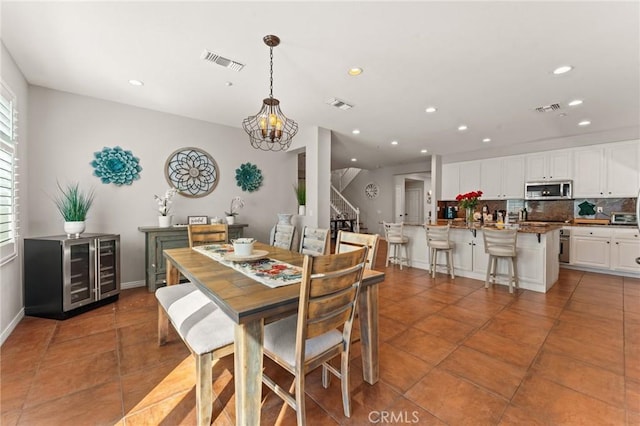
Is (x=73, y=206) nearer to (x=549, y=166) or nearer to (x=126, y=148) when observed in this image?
(x=126, y=148)

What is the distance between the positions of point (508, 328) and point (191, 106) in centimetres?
478

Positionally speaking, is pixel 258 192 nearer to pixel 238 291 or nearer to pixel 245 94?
pixel 245 94

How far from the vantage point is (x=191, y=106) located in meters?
3.85

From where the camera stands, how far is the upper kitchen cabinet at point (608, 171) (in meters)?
4.68

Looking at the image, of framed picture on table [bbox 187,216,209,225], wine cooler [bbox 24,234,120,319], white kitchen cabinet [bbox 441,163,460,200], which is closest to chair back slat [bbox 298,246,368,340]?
wine cooler [bbox 24,234,120,319]

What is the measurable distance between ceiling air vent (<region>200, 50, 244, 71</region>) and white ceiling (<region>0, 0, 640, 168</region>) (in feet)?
0.18

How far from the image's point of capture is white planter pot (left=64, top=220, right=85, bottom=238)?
302cm

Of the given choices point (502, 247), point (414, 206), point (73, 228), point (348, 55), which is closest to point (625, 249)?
point (502, 247)

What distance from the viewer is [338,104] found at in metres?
3.73

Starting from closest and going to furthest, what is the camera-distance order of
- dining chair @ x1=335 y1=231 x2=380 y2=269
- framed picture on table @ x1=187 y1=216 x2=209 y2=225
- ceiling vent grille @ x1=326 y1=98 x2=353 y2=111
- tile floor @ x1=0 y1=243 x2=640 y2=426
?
tile floor @ x1=0 y1=243 x2=640 y2=426
dining chair @ x1=335 y1=231 x2=380 y2=269
ceiling vent grille @ x1=326 y1=98 x2=353 y2=111
framed picture on table @ x1=187 y1=216 x2=209 y2=225

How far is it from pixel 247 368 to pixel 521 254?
4320 mm

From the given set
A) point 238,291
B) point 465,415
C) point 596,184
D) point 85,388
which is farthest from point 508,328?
point 596,184

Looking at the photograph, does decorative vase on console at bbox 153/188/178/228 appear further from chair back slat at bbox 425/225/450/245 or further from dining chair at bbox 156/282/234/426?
chair back slat at bbox 425/225/450/245

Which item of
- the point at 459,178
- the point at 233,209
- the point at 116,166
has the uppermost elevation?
the point at 459,178
